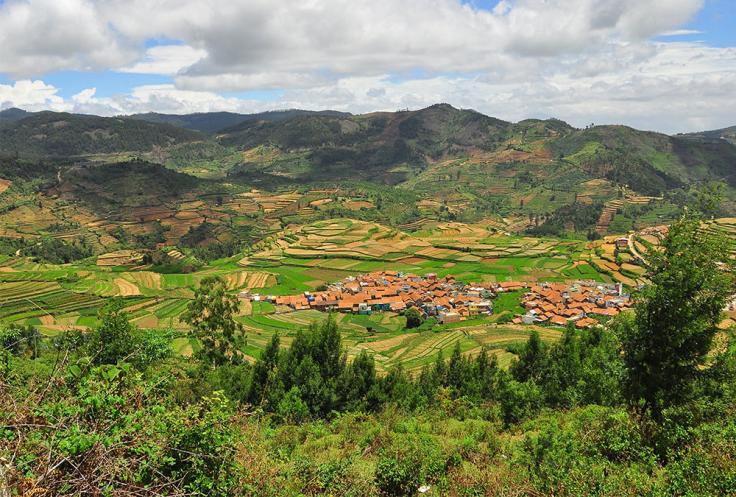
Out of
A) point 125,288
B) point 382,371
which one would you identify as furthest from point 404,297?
point 125,288

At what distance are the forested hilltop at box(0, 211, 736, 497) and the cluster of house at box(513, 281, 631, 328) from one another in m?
31.4

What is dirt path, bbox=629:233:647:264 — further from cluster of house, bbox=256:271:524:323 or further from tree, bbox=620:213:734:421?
tree, bbox=620:213:734:421

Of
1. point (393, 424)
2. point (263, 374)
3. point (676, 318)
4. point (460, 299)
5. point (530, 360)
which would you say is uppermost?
point (676, 318)

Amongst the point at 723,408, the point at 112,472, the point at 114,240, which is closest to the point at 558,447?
the point at 723,408

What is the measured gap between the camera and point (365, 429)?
15453 millimetres

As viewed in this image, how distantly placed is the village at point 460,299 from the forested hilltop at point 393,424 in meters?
32.6

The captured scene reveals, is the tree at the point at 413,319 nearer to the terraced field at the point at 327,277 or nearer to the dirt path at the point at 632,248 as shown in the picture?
the terraced field at the point at 327,277

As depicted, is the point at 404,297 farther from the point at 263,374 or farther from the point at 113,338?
the point at 113,338

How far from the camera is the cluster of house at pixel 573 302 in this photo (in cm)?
5281

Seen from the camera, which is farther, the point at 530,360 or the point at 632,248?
the point at 632,248

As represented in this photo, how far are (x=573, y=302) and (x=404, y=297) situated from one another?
22.1 meters

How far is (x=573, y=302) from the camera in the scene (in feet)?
189

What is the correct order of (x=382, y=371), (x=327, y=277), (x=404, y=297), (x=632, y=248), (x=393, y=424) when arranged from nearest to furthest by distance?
1. (x=393, y=424)
2. (x=382, y=371)
3. (x=404, y=297)
4. (x=327, y=277)
5. (x=632, y=248)

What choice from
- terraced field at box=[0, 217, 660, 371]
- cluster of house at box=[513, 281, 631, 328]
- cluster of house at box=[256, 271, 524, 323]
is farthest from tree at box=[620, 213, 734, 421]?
cluster of house at box=[256, 271, 524, 323]
